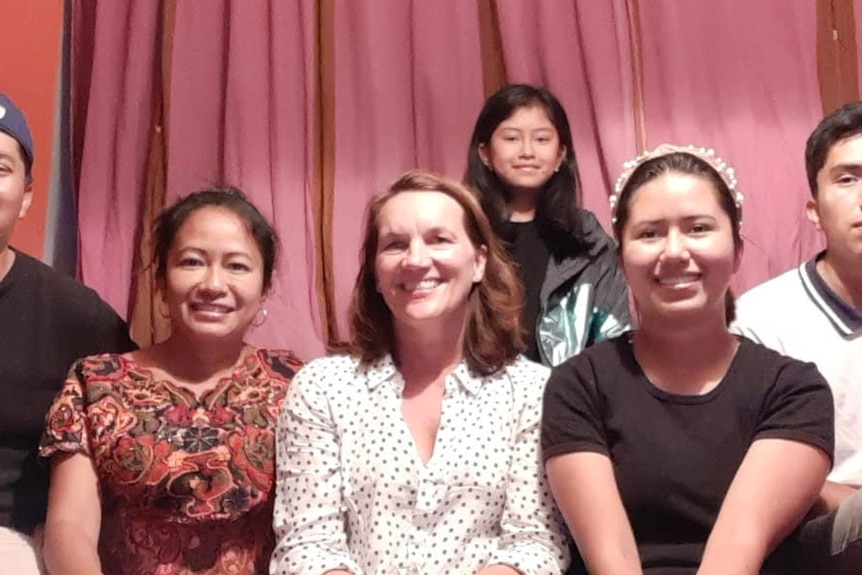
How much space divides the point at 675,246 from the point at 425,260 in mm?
350

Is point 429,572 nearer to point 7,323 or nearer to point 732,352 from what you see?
point 732,352

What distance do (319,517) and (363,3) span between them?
1.29 metres

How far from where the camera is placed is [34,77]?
7.57ft

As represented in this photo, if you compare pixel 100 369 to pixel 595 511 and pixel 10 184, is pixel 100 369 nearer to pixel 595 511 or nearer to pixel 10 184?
pixel 10 184

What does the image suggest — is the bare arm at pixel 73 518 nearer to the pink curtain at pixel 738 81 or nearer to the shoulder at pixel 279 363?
the shoulder at pixel 279 363

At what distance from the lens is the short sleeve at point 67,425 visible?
152 centimetres

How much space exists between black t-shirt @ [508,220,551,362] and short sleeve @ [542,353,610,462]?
24.4 inches

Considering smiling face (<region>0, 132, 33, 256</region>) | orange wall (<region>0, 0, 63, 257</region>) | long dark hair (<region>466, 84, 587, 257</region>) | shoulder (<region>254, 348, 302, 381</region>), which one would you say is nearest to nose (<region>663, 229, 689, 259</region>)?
shoulder (<region>254, 348, 302, 381</region>)

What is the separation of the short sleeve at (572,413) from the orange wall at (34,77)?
1.35 meters

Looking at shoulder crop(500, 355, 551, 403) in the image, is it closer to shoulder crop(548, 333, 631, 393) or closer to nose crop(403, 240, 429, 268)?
shoulder crop(548, 333, 631, 393)

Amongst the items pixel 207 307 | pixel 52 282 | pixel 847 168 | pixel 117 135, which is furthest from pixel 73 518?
pixel 847 168

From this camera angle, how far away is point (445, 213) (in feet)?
5.09

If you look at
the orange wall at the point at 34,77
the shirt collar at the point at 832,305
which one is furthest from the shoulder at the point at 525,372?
the orange wall at the point at 34,77

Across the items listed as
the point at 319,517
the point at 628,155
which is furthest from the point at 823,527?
the point at 628,155
